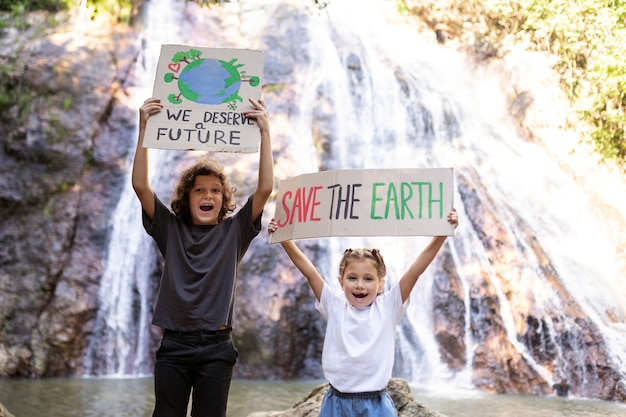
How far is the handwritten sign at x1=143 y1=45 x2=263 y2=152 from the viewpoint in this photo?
2771 millimetres

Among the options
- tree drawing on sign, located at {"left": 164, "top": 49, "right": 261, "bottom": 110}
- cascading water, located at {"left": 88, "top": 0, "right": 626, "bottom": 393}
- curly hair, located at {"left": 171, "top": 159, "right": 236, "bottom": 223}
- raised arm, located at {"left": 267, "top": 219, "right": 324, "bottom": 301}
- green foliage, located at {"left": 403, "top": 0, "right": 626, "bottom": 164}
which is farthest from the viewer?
green foliage, located at {"left": 403, "top": 0, "right": 626, "bottom": 164}

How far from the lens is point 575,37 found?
1122 cm

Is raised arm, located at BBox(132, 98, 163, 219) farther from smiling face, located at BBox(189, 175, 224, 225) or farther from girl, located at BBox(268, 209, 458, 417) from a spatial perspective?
girl, located at BBox(268, 209, 458, 417)

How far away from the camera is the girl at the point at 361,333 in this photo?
2338mm

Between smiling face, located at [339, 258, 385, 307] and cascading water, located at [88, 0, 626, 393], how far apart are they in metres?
5.19

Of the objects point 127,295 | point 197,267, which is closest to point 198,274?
point 197,267

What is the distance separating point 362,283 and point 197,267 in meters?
0.61

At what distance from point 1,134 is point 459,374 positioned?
6.53 metres

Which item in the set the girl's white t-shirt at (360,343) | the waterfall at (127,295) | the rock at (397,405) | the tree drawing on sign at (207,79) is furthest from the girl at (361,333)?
the waterfall at (127,295)

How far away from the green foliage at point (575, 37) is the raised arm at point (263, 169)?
886 cm

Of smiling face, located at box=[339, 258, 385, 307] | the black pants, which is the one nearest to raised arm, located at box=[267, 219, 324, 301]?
smiling face, located at box=[339, 258, 385, 307]

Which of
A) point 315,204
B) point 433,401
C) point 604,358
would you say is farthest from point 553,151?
point 315,204

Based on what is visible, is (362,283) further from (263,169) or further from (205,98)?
(205,98)

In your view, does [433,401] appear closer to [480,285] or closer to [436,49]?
[480,285]
